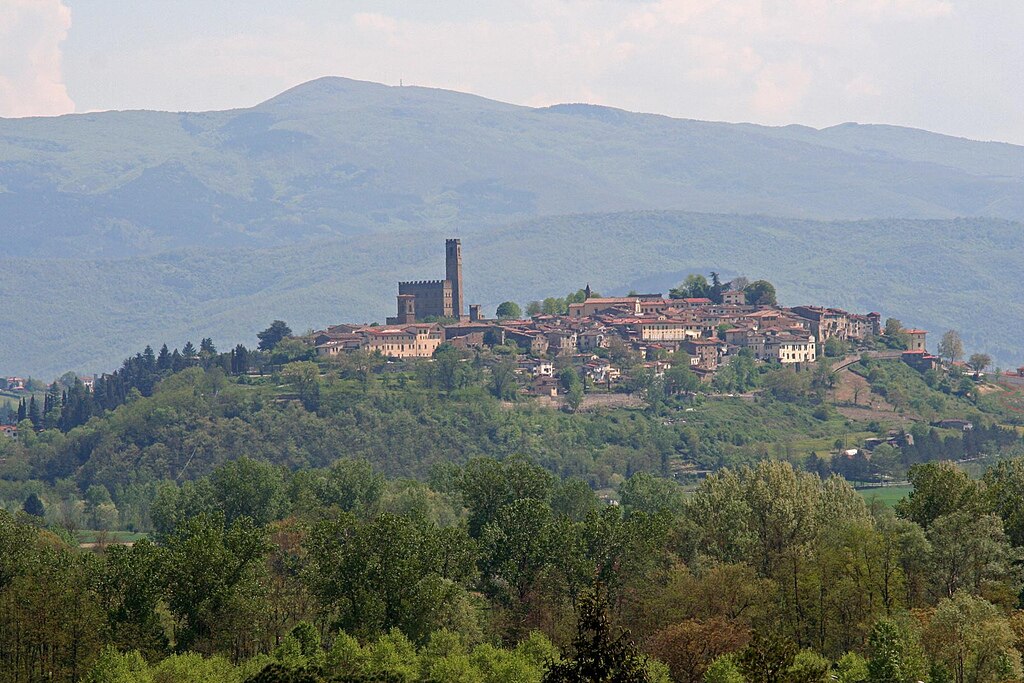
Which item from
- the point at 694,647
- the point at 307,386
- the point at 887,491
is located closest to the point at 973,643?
the point at 694,647

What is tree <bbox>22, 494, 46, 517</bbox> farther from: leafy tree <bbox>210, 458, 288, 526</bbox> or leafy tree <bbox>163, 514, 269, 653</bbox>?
leafy tree <bbox>163, 514, 269, 653</bbox>

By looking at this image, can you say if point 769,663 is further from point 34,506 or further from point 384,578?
point 34,506

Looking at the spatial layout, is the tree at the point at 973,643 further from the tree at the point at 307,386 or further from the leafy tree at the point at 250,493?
the tree at the point at 307,386

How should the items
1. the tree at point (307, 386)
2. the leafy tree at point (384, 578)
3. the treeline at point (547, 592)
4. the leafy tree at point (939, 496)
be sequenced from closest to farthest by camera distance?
the treeline at point (547, 592)
the leafy tree at point (384, 578)
the leafy tree at point (939, 496)
the tree at point (307, 386)

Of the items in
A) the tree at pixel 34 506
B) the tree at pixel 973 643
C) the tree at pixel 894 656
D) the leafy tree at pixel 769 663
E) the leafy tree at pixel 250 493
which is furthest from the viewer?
the tree at pixel 34 506

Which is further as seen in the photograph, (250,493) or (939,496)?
(250,493)

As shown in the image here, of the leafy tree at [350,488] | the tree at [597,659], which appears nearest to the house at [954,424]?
the leafy tree at [350,488]

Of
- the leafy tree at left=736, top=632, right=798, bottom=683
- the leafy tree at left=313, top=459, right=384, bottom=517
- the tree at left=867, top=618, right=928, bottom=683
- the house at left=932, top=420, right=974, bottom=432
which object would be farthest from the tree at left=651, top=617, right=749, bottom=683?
the house at left=932, top=420, right=974, bottom=432

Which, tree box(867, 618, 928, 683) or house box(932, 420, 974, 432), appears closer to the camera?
tree box(867, 618, 928, 683)

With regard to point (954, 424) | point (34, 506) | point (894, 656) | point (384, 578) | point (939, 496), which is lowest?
point (34, 506)
